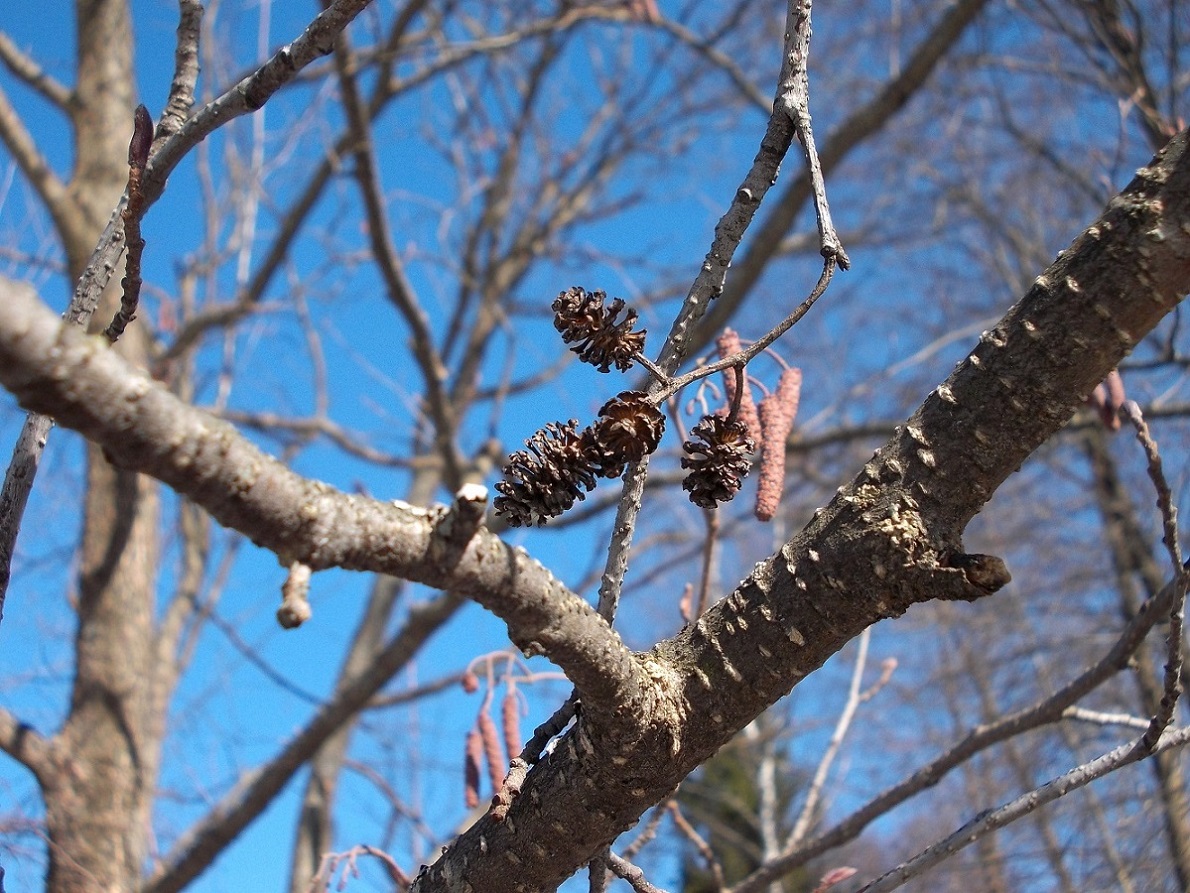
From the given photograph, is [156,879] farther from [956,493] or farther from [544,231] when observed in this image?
[544,231]

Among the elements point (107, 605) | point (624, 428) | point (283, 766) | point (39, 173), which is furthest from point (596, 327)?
point (39, 173)

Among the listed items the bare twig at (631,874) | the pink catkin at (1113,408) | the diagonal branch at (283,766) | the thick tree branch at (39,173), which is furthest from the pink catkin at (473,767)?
the thick tree branch at (39,173)

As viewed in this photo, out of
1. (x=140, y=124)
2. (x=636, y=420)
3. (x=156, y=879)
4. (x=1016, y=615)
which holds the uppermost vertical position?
(x=1016, y=615)

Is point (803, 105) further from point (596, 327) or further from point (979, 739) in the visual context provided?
point (979, 739)

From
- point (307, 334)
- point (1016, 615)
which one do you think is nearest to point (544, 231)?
point (307, 334)

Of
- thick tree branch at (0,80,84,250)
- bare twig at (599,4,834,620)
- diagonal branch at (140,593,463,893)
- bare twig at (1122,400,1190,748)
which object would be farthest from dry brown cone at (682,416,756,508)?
thick tree branch at (0,80,84,250)

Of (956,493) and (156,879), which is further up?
(156,879)

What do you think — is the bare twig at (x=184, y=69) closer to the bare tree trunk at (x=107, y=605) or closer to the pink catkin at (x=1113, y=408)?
the pink catkin at (x=1113, y=408)
